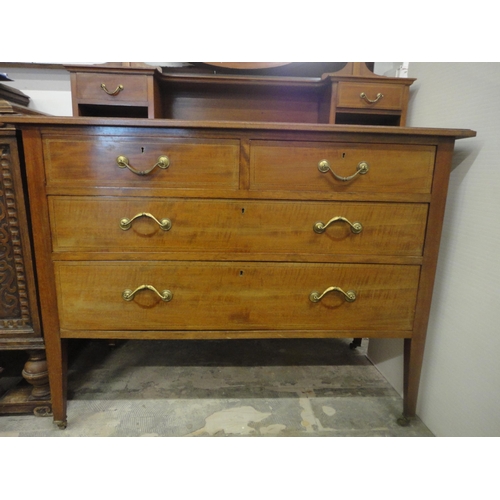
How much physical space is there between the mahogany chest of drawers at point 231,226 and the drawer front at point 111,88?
42 centimetres

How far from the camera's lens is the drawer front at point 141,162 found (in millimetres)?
808

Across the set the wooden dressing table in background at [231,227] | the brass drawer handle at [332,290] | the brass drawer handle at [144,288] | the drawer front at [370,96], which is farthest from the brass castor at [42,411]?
the drawer front at [370,96]

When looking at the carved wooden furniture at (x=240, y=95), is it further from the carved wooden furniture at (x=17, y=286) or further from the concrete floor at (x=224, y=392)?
the concrete floor at (x=224, y=392)

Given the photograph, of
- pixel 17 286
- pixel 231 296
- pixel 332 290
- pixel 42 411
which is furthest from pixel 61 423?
pixel 332 290

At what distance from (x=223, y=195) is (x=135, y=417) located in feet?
2.76

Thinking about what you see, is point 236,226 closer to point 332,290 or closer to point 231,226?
point 231,226

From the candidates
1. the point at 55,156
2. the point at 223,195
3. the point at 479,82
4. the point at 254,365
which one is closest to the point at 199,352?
the point at 254,365

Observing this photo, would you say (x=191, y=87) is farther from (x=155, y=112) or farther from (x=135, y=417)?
(x=135, y=417)

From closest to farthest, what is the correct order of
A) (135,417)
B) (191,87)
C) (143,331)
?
1. (143,331)
2. (135,417)
3. (191,87)

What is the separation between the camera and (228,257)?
2.88ft

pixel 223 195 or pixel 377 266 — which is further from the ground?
pixel 223 195

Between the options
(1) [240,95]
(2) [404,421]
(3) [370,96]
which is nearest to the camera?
(2) [404,421]

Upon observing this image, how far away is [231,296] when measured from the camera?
0.91 meters

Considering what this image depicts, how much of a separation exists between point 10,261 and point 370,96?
1389 millimetres
